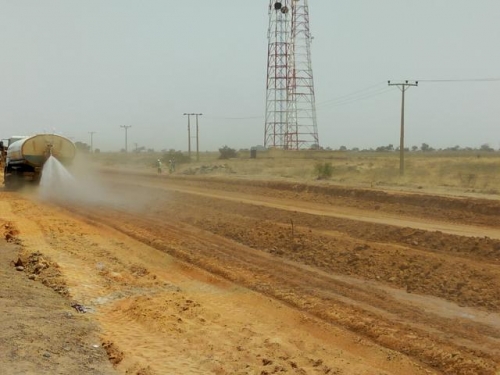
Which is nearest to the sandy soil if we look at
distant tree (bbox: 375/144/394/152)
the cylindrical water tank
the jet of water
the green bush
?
the jet of water

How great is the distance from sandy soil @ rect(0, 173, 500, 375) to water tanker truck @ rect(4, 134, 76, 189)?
372 inches

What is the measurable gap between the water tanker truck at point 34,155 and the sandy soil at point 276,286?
9.44 meters

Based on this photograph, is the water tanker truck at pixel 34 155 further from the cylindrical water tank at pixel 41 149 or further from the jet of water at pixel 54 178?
the jet of water at pixel 54 178

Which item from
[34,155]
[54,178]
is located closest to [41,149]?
[34,155]

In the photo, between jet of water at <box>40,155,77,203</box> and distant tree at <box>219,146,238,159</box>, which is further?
distant tree at <box>219,146,238,159</box>

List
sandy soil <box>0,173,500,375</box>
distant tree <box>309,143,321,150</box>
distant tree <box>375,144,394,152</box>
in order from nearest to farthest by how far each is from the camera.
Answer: sandy soil <box>0,173,500,375</box>, distant tree <box>309,143,321,150</box>, distant tree <box>375,144,394,152</box>

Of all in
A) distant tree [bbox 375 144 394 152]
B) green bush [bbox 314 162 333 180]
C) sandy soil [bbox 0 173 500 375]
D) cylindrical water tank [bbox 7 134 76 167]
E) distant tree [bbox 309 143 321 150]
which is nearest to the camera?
sandy soil [bbox 0 173 500 375]

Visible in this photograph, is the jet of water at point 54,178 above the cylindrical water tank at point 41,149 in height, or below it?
below

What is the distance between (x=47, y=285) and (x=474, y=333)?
21.8 feet

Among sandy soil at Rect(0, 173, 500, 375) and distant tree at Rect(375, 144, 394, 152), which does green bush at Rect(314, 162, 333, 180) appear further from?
distant tree at Rect(375, 144, 394, 152)

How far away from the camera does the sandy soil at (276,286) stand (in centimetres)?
689

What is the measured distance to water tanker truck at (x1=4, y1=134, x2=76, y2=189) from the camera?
98.0 ft

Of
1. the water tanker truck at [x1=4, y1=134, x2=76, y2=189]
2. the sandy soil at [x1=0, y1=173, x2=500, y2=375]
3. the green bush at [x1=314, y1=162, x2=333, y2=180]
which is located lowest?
the sandy soil at [x1=0, y1=173, x2=500, y2=375]

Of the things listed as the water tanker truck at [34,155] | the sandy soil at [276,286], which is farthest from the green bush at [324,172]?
the sandy soil at [276,286]
